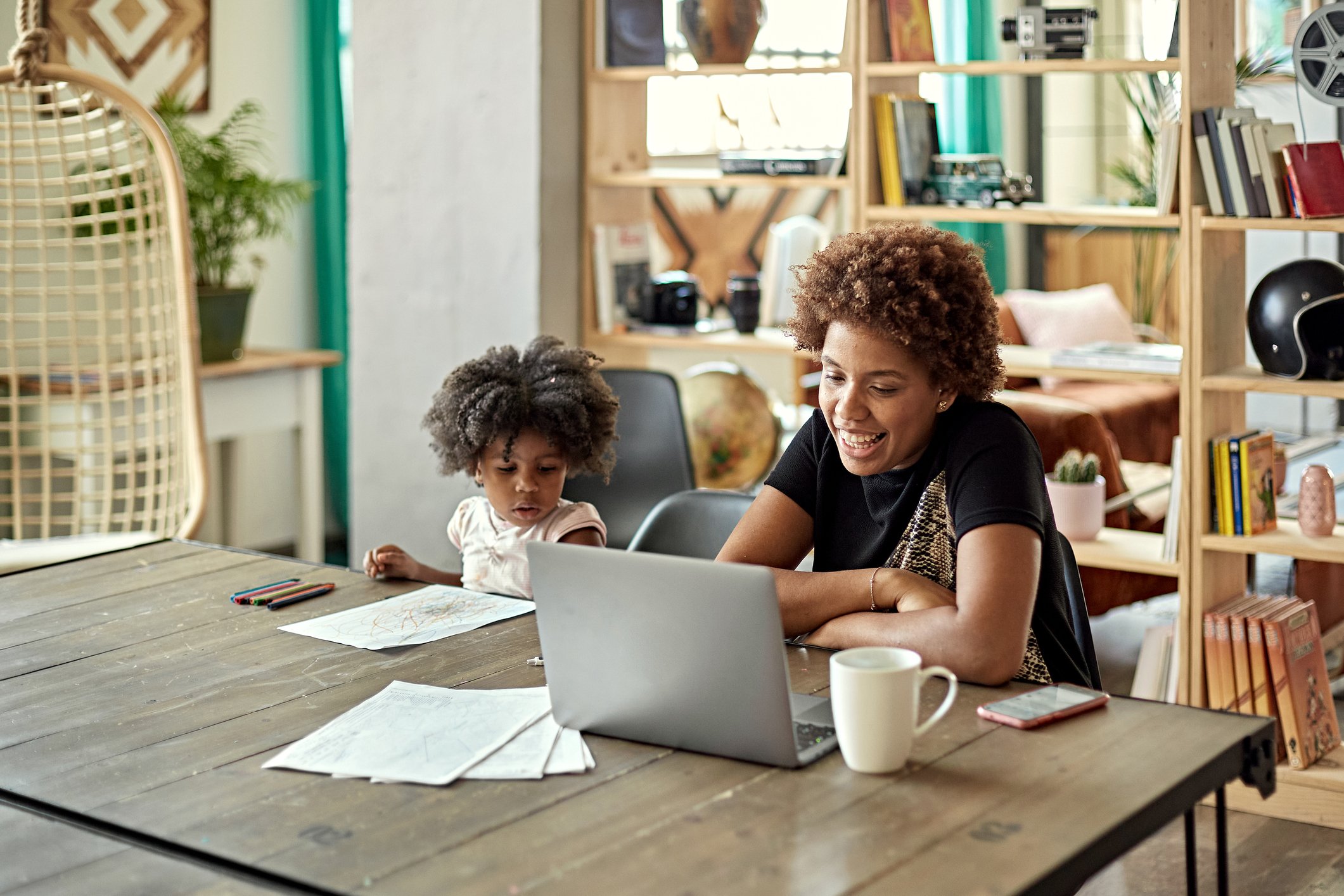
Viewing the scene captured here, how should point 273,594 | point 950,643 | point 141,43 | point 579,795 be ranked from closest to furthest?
point 579,795, point 950,643, point 273,594, point 141,43

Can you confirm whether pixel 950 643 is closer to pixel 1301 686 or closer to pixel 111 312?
pixel 1301 686

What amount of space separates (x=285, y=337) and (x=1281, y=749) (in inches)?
127

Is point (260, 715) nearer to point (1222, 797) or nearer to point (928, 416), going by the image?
point (928, 416)

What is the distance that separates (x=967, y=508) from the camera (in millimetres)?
1599

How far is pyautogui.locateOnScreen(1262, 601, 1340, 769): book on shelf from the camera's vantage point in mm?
2727

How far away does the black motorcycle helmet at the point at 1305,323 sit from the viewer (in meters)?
2.65

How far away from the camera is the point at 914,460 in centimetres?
174

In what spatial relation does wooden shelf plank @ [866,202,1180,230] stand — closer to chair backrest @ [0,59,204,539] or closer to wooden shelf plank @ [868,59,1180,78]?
wooden shelf plank @ [868,59,1180,78]

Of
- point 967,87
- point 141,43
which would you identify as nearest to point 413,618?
point 141,43

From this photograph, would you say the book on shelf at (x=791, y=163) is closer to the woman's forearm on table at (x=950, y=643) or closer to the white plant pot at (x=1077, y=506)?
the white plant pot at (x=1077, y=506)

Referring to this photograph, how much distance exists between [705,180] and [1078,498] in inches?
44.5

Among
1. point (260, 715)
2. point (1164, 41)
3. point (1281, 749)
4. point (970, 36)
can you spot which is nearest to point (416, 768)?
point (260, 715)

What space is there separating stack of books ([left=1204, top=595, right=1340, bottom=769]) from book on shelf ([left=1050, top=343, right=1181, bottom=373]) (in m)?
0.49

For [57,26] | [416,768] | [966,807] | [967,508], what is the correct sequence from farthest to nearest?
[57,26] → [967,508] → [416,768] → [966,807]
